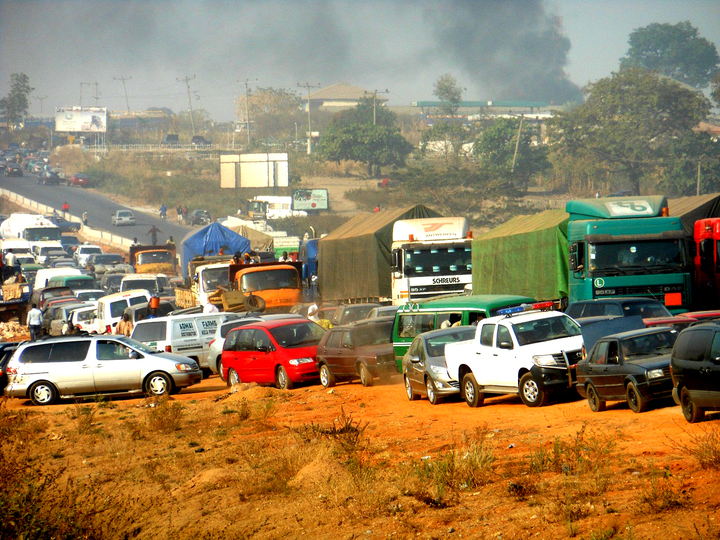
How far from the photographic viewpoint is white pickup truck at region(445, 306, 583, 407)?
1491cm

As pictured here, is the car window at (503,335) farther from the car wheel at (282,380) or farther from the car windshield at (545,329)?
the car wheel at (282,380)

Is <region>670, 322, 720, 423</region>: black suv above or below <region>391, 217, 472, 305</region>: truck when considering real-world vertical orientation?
below

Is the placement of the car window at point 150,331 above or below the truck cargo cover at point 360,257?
below

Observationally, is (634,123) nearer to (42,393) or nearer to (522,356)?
(42,393)

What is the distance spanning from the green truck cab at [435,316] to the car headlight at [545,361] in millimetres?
3908

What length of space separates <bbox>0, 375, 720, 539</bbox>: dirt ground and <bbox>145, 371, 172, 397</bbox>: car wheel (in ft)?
13.3

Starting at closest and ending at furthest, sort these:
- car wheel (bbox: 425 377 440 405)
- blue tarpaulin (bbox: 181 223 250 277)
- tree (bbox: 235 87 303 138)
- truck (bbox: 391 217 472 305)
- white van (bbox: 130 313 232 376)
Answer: car wheel (bbox: 425 377 440 405), white van (bbox: 130 313 232 376), truck (bbox: 391 217 472 305), blue tarpaulin (bbox: 181 223 250 277), tree (bbox: 235 87 303 138)

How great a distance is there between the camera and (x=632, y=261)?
2094cm

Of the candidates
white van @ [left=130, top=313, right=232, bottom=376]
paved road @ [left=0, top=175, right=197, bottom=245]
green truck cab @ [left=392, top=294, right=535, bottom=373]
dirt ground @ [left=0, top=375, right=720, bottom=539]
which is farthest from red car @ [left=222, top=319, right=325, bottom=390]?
paved road @ [left=0, top=175, right=197, bottom=245]

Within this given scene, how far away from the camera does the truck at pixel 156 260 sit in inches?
1923

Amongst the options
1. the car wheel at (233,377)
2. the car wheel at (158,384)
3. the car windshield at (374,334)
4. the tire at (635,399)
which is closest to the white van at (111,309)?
the car wheel at (233,377)

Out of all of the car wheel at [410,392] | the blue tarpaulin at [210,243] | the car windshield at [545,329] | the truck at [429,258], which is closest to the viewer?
the car windshield at [545,329]

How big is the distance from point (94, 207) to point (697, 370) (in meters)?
94.9

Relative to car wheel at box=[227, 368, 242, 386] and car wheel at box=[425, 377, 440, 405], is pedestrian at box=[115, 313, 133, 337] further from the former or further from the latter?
car wheel at box=[425, 377, 440, 405]
